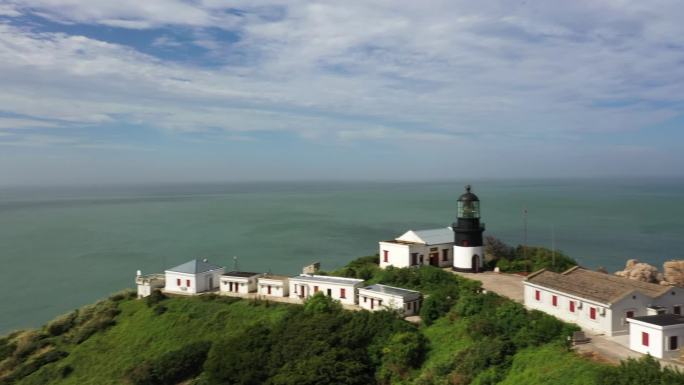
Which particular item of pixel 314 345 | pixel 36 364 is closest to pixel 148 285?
pixel 36 364

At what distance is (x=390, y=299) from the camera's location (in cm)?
2845

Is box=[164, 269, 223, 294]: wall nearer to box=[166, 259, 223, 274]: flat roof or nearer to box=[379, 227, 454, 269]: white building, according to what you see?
box=[166, 259, 223, 274]: flat roof

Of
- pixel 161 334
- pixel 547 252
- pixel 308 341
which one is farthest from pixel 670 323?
pixel 161 334

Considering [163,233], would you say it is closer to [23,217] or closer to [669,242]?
[23,217]

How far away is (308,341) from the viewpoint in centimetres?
2455

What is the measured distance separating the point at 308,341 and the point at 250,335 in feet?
12.0

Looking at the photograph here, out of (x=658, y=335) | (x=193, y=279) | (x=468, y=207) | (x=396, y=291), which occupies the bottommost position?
(x=193, y=279)

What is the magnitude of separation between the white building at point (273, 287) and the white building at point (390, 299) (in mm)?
→ 6663

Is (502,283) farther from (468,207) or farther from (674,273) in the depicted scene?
(674,273)

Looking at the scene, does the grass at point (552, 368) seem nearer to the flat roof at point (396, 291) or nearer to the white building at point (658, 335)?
the white building at point (658, 335)

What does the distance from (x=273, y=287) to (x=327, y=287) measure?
4782 millimetres

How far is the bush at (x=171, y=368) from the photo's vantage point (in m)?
27.0

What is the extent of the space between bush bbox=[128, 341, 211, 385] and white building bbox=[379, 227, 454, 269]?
49.8 feet

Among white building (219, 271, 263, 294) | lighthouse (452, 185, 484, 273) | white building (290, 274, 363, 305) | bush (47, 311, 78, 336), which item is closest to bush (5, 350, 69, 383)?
bush (47, 311, 78, 336)
